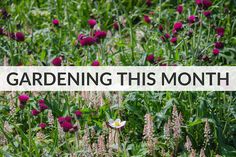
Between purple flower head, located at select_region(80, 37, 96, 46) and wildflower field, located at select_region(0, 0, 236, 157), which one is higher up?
purple flower head, located at select_region(80, 37, 96, 46)

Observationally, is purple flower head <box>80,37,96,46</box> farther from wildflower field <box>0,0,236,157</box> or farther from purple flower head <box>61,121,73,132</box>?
purple flower head <box>61,121,73,132</box>

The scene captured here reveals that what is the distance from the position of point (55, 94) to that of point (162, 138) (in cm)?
113

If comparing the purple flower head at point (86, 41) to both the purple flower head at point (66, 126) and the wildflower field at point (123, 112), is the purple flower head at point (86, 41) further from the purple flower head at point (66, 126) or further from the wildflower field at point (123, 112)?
the purple flower head at point (66, 126)

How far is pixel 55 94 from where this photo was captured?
460 centimetres

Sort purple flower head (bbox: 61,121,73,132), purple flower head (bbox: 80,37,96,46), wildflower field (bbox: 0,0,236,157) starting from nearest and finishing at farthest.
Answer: purple flower head (bbox: 61,121,73,132) < wildflower field (bbox: 0,0,236,157) < purple flower head (bbox: 80,37,96,46)

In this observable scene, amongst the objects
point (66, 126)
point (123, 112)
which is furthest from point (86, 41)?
point (66, 126)

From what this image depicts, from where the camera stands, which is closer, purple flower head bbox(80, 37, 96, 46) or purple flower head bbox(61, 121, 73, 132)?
purple flower head bbox(61, 121, 73, 132)

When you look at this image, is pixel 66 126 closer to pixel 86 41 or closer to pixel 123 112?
pixel 123 112

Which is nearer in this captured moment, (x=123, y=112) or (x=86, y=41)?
(x=123, y=112)

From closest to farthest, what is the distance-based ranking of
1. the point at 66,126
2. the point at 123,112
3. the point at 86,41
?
the point at 66,126 < the point at 123,112 < the point at 86,41

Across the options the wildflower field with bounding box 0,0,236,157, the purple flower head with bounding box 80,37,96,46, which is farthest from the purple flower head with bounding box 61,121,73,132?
the purple flower head with bounding box 80,37,96,46

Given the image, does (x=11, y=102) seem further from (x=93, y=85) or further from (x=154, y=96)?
(x=154, y=96)

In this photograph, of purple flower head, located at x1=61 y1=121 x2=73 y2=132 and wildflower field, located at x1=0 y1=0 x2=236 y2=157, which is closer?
purple flower head, located at x1=61 y1=121 x2=73 y2=132

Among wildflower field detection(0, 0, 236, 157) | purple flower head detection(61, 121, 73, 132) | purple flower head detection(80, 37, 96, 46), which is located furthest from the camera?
purple flower head detection(80, 37, 96, 46)
